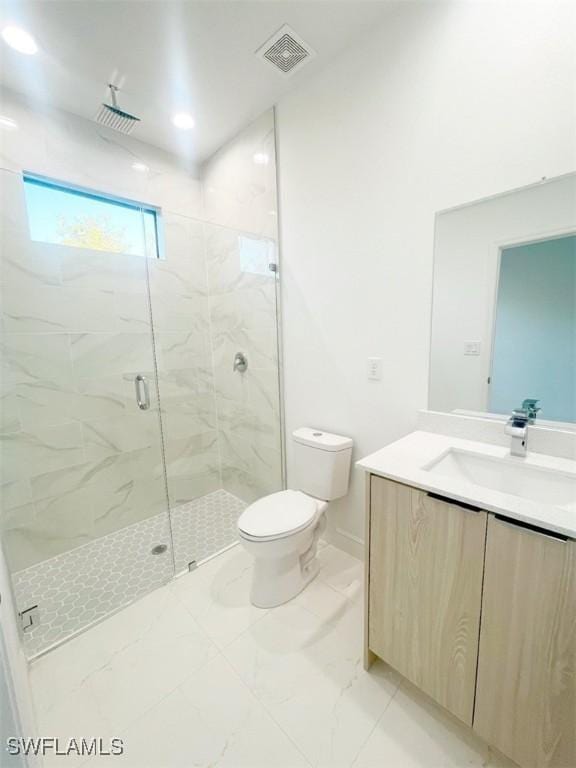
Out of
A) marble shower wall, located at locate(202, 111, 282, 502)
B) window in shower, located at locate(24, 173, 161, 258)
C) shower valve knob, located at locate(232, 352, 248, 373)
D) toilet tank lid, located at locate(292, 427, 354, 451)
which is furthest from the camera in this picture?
shower valve knob, located at locate(232, 352, 248, 373)

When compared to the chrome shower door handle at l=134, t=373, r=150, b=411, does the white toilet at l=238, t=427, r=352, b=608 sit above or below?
below

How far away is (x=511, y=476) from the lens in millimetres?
1180

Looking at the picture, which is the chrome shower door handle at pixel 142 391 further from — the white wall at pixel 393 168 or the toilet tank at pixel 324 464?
the toilet tank at pixel 324 464

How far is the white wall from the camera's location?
44.2 inches

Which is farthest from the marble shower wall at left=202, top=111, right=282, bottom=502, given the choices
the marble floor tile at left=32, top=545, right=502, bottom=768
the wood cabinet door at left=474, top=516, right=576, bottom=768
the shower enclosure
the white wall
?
the wood cabinet door at left=474, top=516, right=576, bottom=768

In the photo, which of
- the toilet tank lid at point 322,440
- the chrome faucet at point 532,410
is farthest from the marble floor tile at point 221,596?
the chrome faucet at point 532,410

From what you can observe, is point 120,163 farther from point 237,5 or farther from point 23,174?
point 237,5

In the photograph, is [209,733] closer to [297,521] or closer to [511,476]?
[297,521]

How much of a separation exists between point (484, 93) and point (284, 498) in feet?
6.38

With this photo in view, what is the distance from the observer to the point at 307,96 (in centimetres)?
175

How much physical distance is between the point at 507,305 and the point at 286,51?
62.5 inches

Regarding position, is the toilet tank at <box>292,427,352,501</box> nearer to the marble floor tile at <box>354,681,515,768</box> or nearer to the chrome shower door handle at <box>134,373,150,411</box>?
the marble floor tile at <box>354,681,515,768</box>

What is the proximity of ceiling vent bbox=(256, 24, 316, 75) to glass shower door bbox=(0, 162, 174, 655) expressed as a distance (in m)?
1.23

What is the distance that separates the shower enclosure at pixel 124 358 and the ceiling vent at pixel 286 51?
35cm
